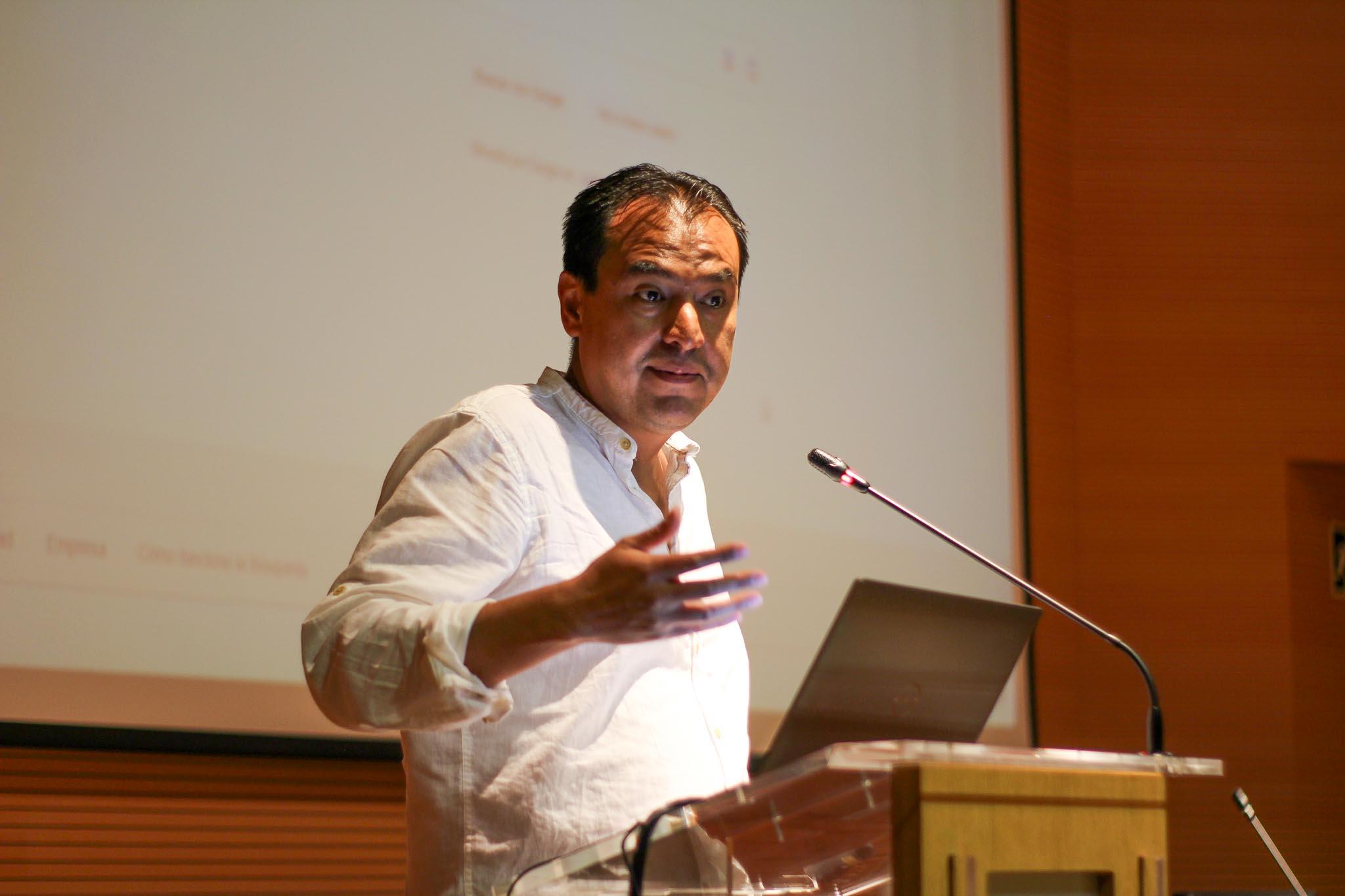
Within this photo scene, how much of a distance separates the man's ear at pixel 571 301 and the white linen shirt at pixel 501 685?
0.74ft

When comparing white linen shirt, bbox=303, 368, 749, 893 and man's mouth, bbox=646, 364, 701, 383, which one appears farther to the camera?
man's mouth, bbox=646, 364, 701, 383

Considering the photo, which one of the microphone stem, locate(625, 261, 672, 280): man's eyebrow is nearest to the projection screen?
locate(625, 261, 672, 280): man's eyebrow

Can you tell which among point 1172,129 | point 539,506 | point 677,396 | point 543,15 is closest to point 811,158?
point 543,15

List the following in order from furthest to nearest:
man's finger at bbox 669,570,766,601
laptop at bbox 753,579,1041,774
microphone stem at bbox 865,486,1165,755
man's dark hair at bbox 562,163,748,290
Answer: man's dark hair at bbox 562,163,748,290
microphone stem at bbox 865,486,1165,755
laptop at bbox 753,579,1041,774
man's finger at bbox 669,570,766,601

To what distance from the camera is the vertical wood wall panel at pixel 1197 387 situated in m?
4.25

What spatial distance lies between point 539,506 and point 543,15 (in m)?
1.74

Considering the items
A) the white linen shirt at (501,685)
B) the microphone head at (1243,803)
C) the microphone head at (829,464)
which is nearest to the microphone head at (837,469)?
the microphone head at (829,464)

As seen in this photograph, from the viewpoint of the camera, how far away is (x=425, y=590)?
4.98 feet

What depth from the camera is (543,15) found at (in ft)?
10.1

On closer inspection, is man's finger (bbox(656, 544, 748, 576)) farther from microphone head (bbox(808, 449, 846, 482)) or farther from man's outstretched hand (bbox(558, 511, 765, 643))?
microphone head (bbox(808, 449, 846, 482))

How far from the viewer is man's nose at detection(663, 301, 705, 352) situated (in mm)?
1932

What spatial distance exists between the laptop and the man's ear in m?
0.80

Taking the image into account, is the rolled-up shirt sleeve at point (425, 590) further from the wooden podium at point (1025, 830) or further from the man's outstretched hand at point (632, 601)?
the wooden podium at point (1025, 830)


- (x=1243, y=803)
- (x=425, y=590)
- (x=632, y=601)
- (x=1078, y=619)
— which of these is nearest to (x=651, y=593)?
(x=632, y=601)
